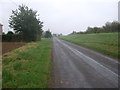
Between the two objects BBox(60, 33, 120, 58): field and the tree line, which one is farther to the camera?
the tree line

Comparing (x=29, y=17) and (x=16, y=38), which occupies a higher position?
(x=29, y=17)

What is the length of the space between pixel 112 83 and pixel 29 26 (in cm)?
3682

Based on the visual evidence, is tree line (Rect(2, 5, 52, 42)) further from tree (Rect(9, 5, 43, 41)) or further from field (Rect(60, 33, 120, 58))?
field (Rect(60, 33, 120, 58))

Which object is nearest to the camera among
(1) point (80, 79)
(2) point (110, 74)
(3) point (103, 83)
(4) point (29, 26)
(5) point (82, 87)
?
(5) point (82, 87)

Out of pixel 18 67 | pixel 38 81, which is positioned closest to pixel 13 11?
pixel 18 67

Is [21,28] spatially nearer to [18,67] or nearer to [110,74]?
[18,67]

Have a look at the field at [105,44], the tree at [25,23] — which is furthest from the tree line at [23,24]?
the field at [105,44]

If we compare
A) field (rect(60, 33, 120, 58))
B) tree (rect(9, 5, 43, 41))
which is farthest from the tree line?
field (rect(60, 33, 120, 58))

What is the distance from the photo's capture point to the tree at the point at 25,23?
137 ft

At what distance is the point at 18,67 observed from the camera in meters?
9.98

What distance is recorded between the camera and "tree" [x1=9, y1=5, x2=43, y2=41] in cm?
4178

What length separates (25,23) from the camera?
137ft

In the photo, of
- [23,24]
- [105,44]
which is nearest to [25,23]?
[23,24]

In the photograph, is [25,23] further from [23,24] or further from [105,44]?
[105,44]
